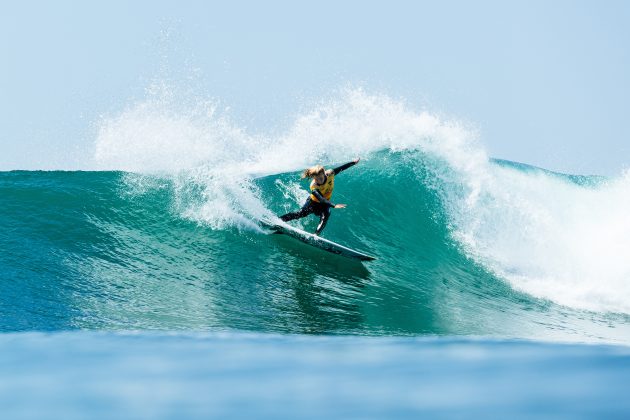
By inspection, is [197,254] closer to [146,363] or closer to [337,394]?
[146,363]

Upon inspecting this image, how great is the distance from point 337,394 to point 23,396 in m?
1.66

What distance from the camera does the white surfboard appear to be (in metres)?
7.99

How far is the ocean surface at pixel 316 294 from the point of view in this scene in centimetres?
286

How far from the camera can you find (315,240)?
8117mm

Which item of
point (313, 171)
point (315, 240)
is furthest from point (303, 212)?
point (313, 171)

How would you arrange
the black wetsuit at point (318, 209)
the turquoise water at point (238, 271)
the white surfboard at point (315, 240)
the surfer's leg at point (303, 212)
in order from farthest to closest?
the surfer's leg at point (303, 212)
the black wetsuit at point (318, 209)
the white surfboard at point (315, 240)
the turquoise water at point (238, 271)

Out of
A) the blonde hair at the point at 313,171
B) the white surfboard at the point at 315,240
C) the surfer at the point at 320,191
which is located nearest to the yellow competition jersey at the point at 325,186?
the surfer at the point at 320,191

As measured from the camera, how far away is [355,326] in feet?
19.4

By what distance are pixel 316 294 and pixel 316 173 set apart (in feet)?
6.44

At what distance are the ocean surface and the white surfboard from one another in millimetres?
121

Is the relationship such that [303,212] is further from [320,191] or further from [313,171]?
[313,171]

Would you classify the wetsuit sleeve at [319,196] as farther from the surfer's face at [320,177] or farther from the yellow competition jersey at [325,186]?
the surfer's face at [320,177]

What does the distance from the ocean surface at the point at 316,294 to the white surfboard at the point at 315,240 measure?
4.8 inches

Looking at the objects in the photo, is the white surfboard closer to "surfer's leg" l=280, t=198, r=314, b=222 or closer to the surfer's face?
"surfer's leg" l=280, t=198, r=314, b=222
